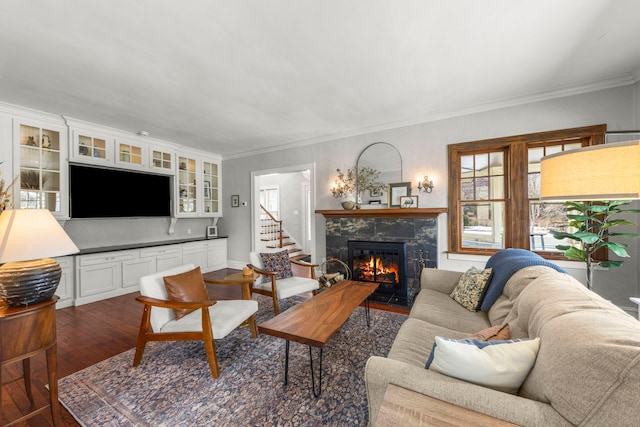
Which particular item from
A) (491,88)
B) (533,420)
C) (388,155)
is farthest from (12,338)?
(491,88)

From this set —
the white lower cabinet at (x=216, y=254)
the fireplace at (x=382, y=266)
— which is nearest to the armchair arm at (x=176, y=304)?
the fireplace at (x=382, y=266)

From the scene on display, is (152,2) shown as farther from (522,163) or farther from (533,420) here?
(522,163)

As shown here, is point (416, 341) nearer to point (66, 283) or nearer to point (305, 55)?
point (305, 55)

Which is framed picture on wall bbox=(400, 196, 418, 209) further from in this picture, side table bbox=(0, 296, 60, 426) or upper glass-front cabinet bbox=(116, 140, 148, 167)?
upper glass-front cabinet bbox=(116, 140, 148, 167)

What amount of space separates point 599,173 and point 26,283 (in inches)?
114

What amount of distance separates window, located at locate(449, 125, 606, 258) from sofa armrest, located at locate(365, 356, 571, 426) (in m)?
2.86

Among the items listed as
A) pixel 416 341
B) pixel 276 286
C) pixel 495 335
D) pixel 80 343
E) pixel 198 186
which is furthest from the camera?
pixel 198 186

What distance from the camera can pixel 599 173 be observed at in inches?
42.1

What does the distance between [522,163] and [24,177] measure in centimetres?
620

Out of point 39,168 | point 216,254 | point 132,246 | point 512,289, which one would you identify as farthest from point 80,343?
point 512,289

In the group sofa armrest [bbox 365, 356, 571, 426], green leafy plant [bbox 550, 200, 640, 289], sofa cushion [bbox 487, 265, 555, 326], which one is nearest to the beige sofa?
sofa armrest [bbox 365, 356, 571, 426]

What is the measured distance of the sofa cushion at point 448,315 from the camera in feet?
6.44

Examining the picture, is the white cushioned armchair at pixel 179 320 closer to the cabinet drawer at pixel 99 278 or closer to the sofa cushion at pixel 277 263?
the sofa cushion at pixel 277 263

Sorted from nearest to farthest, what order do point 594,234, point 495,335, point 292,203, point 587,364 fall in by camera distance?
1. point 587,364
2. point 495,335
3. point 594,234
4. point 292,203
